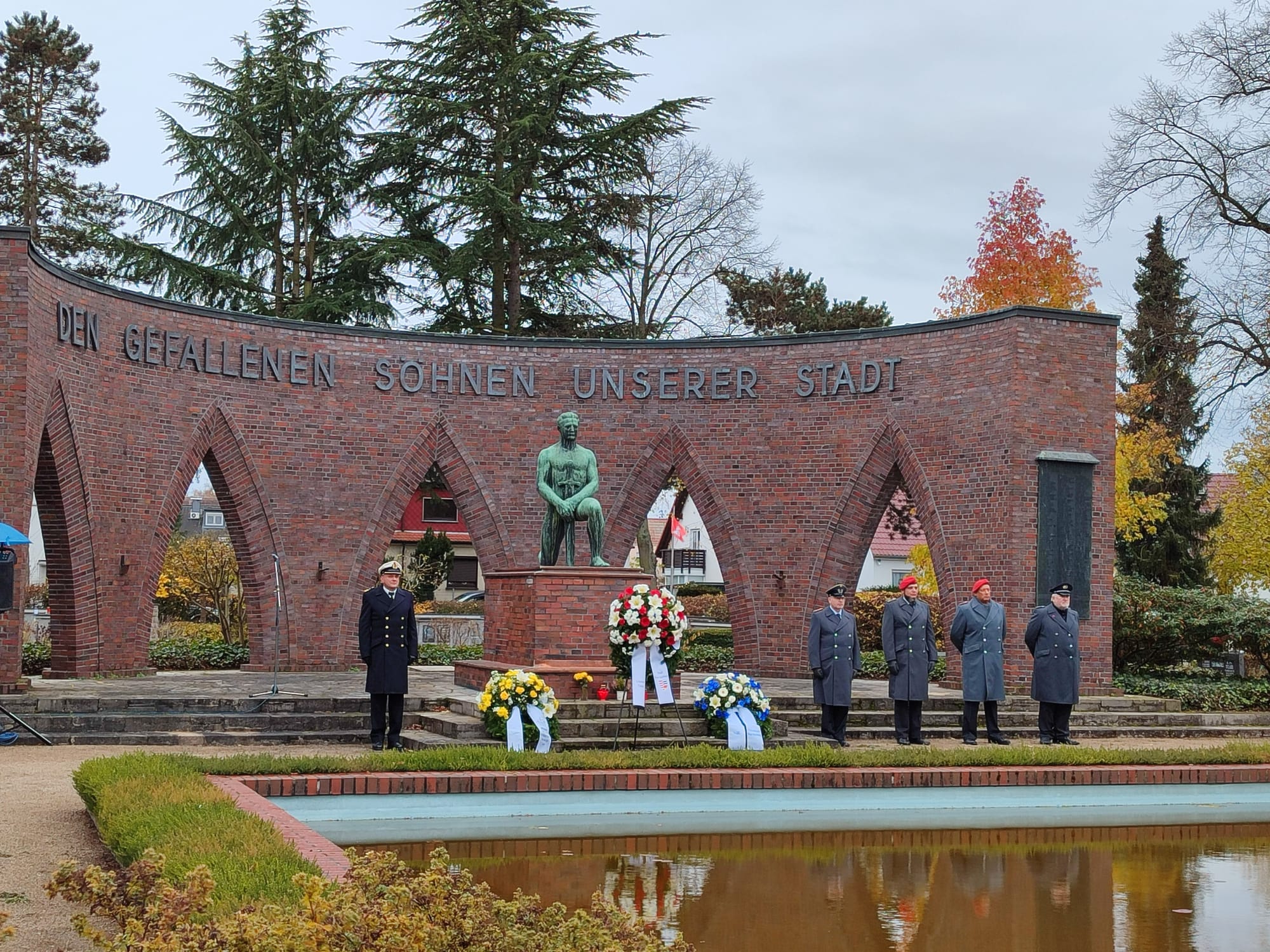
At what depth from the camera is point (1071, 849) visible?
920cm

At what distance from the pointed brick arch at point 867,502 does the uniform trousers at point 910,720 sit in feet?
17.6

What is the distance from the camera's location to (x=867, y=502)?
2030cm

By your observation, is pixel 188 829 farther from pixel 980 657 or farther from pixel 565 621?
pixel 980 657

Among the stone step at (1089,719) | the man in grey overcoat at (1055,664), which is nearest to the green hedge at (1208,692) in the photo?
the stone step at (1089,719)

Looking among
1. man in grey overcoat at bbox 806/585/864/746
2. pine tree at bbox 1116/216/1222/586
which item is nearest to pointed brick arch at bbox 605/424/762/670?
man in grey overcoat at bbox 806/585/864/746

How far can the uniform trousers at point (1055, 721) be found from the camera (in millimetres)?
14281

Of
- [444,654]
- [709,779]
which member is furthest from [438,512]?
[709,779]

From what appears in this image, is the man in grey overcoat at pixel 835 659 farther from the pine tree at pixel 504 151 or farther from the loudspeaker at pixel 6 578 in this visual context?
the pine tree at pixel 504 151

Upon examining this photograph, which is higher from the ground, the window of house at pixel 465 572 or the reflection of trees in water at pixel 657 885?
the window of house at pixel 465 572

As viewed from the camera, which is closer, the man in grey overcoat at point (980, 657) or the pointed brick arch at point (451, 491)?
the man in grey overcoat at point (980, 657)

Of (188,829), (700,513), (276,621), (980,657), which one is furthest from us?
(700,513)

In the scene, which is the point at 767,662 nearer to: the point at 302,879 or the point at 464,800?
the point at 464,800

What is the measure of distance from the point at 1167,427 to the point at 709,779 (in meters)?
29.4

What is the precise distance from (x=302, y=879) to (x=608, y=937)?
143 centimetres
